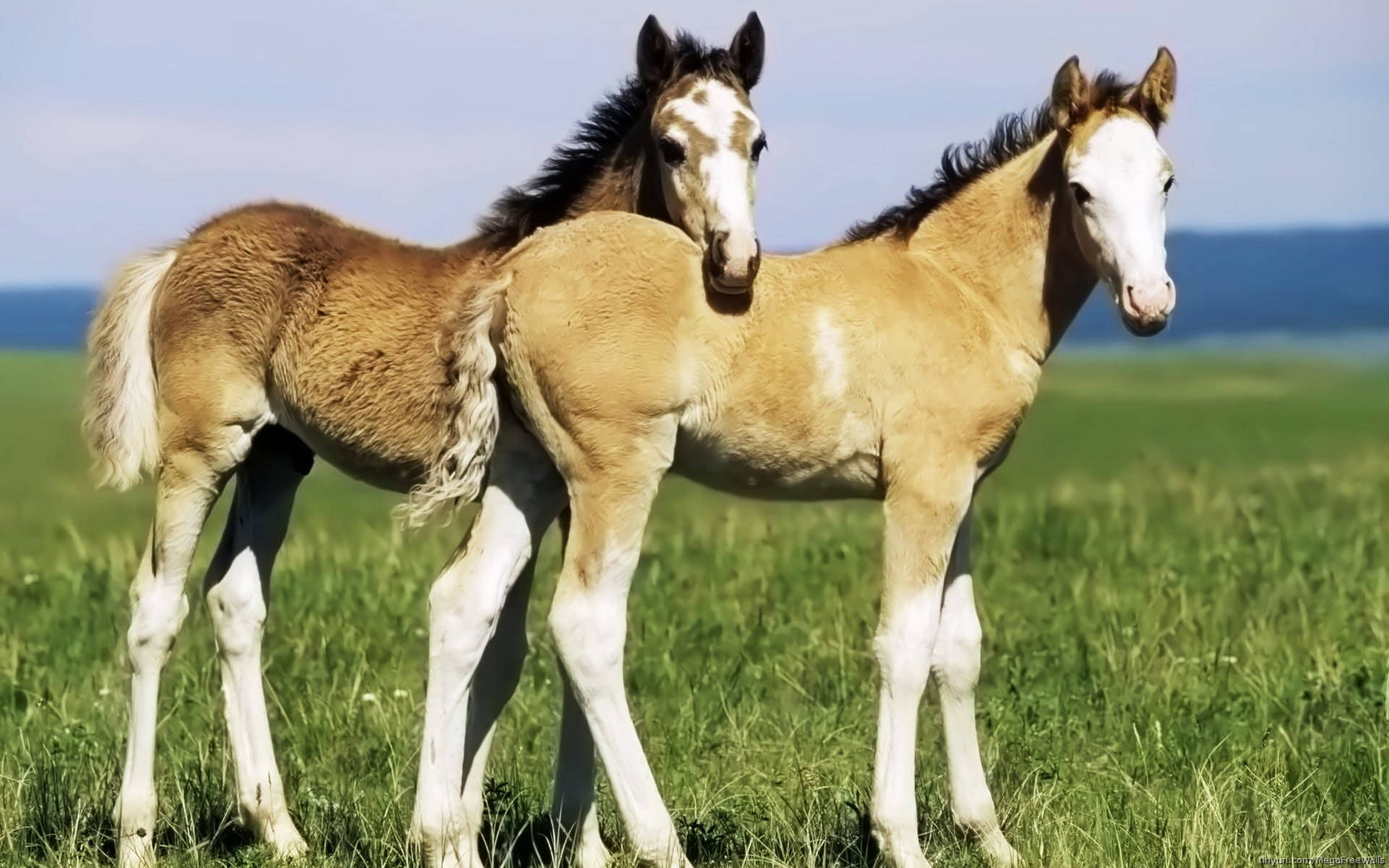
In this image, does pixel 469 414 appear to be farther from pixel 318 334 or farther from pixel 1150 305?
pixel 1150 305

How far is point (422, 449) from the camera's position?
16.5 ft

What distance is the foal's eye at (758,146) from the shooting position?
17.1ft

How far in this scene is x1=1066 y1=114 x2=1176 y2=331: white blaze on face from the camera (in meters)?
4.22

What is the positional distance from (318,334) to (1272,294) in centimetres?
7731

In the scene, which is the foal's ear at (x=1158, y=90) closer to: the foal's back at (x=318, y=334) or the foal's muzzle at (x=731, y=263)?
the foal's muzzle at (x=731, y=263)

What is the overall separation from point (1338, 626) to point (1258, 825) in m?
2.93

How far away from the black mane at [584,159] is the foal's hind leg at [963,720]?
1711mm

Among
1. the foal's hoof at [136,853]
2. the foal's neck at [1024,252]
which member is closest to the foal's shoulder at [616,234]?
the foal's neck at [1024,252]

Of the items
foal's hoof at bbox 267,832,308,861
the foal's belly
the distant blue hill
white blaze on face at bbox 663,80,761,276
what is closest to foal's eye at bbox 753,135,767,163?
white blaze on face at bbox 663,80,761,276

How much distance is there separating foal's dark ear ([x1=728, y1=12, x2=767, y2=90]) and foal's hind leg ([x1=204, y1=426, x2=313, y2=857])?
6.32 feet

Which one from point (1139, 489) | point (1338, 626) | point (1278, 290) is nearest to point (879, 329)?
point (1338, 626)

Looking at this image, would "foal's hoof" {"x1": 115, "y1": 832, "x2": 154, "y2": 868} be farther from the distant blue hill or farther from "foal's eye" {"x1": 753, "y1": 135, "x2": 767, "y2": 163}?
the distant blue hill

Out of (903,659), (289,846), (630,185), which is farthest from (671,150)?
(289,846)

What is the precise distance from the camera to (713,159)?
5055mm
